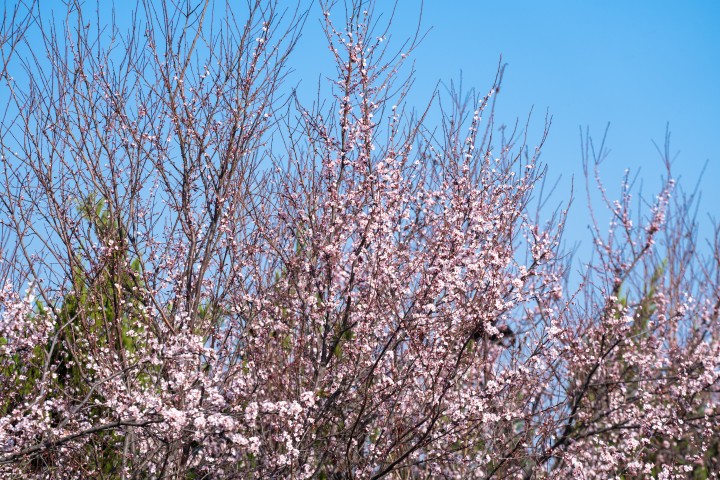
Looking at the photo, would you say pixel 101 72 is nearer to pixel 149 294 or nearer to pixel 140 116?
pixel 140 116

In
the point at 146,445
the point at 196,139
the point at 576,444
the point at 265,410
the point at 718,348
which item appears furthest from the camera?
the point at 718,348

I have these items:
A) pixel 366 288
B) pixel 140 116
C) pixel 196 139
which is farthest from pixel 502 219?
pixel 140 116

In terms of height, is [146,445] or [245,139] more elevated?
[245,139]

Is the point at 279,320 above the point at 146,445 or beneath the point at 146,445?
above

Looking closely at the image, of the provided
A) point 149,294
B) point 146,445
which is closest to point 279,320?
point 149,294

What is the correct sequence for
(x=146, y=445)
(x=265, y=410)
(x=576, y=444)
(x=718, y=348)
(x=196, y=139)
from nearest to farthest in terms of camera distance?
(x=265, y=410)
(x=146, y=445)
(x=196, y=139)
(x=576, y=444)
(x=718, y=348)

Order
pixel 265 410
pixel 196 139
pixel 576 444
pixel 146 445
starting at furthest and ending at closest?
pixel 576 444, pixel 196 139, pixel 146 445, pixel 265 410

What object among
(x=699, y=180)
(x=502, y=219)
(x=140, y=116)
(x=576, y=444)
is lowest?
(x=576, y=444)

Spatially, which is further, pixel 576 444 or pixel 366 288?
pixel 576 444

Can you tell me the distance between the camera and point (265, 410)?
201 inches

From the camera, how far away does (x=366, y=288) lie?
7266mm

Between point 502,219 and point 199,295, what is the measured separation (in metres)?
3.16

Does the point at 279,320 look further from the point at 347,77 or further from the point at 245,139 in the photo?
the point at 347,77

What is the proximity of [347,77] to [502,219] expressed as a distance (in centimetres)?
216
